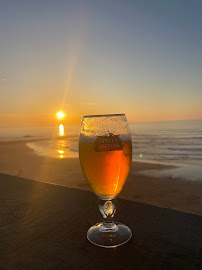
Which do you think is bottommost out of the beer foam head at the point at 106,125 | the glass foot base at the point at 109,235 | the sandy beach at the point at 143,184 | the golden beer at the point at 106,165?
Answer: the sandy beach at the point at 143,184

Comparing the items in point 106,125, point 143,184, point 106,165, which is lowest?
point 143,184

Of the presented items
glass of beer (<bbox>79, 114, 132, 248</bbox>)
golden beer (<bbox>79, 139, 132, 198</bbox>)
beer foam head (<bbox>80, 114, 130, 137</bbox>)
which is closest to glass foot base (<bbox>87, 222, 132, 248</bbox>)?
glass of beer (<bbox>79, 114, 132, 248</bbox>)

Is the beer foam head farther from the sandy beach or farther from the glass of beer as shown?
the sandy beach

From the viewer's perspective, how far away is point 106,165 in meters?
1.14

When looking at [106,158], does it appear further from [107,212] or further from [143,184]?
[143,184]

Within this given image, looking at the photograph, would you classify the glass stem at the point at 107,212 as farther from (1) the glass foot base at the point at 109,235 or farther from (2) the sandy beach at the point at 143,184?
(2) the sandy beach at the point at 143,184

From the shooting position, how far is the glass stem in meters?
1.12

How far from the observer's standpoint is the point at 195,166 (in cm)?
1151

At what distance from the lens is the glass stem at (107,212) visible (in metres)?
1.12

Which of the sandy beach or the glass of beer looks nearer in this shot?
the glass of beer

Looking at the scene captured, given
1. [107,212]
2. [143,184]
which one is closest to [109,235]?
[107,212]

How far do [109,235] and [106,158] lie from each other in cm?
36

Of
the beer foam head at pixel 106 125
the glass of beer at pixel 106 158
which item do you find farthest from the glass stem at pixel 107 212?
the beer foam head at pixel 106 125

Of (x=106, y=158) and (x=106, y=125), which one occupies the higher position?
(x=106, y=125)
